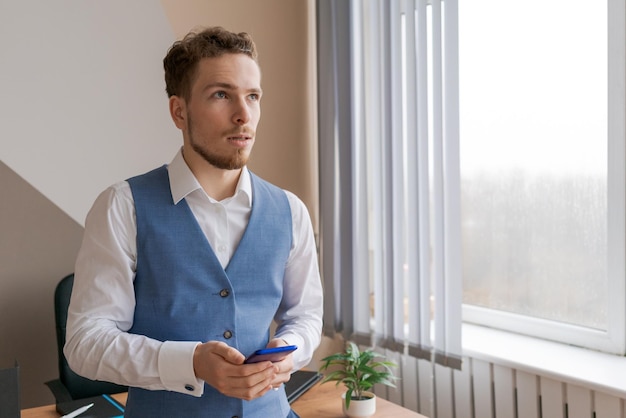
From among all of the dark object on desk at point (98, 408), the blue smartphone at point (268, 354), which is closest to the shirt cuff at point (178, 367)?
the blue smartphone at point (268, 354)

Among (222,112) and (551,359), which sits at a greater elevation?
(222,112)

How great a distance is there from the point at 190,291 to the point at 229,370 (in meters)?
0.21

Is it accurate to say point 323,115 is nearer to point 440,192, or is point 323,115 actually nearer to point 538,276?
point 440,192

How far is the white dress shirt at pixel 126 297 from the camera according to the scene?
4.17ft

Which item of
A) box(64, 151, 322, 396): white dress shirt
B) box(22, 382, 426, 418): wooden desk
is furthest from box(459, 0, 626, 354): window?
box(64, 151, 322, 396): white dress shirt

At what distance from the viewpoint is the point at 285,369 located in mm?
1350

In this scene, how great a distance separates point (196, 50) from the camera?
1445 millimetres

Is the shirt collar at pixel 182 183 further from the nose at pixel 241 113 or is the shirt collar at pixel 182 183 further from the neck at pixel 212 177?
the nose at pixel 241 113

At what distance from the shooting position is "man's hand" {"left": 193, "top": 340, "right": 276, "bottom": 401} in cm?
124

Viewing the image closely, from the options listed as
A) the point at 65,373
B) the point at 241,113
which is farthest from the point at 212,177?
Result: the point at 65,373

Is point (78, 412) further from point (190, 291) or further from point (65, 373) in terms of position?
point (190, 291)

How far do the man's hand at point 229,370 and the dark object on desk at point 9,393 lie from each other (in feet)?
1.04

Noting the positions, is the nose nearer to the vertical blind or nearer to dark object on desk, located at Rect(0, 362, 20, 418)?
dark object on desk, located at Rect(0, 362, 20, 418)

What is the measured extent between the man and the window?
136 cm
